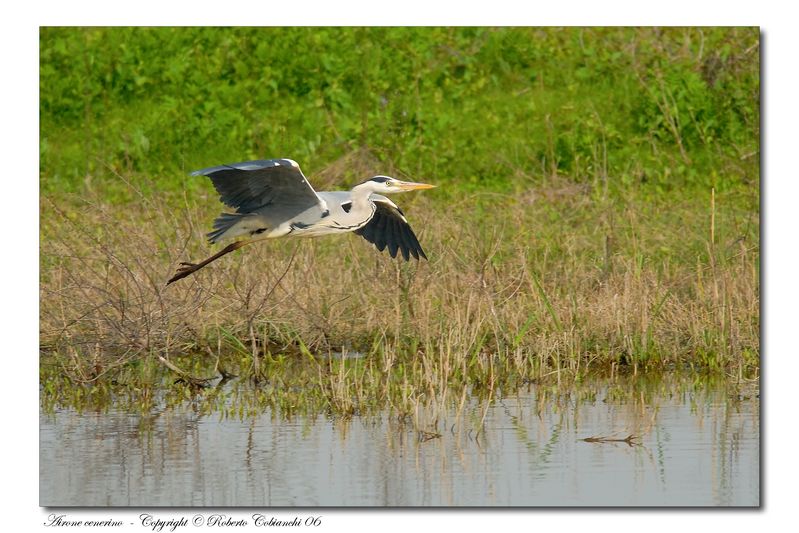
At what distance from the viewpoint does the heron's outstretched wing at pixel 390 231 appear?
680cm

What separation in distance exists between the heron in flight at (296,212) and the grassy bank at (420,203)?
0.24 metres

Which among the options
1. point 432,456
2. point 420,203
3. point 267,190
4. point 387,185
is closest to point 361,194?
point 387,185

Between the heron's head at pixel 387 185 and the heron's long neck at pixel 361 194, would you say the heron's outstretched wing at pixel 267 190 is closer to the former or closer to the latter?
the heron's long neck at pixel 361 194

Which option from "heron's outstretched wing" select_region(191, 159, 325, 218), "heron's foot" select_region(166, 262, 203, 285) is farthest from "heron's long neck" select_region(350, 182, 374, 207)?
"heron's foot" select_region(166, 262, 203, 285)

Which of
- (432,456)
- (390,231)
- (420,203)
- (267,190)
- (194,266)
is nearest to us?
(432,456)

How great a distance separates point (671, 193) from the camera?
8812 millimetres

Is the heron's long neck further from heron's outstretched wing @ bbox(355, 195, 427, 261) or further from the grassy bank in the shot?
the grassy bank

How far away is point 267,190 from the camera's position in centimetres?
627

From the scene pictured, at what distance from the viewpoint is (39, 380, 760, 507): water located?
5.07 metres

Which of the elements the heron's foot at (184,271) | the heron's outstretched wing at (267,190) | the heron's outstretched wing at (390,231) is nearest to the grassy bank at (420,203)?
the heron's foot at (184,271)

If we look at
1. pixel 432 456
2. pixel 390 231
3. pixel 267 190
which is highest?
pixel 267 190

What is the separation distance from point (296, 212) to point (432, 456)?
1.57 meters

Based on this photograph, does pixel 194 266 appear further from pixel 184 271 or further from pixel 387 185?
pixel 387 185
